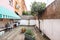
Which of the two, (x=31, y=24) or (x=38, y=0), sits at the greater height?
(x=38, y=0)

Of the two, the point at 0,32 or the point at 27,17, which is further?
the point at 27,17

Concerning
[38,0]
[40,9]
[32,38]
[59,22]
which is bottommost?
[32,38]

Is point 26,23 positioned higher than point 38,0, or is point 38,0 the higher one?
point 38,0

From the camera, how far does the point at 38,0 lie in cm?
2042

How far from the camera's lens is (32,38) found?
1032 cm

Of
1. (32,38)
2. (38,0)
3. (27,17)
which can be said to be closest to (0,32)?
(32,38)

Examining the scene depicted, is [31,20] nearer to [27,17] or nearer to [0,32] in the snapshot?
[27,17]

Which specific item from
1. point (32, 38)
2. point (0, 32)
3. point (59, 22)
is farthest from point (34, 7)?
point (59, 22)

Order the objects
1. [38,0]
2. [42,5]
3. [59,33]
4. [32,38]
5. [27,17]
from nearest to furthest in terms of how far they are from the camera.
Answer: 1. [59,33]
2. [32,38]
3. [42,5]
4. [38,0]
5. [27,17]

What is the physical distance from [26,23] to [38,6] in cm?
1841

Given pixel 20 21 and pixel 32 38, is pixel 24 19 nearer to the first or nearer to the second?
pixel 20 21

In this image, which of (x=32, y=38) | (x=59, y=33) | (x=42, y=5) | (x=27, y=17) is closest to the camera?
(x=59, y=33)

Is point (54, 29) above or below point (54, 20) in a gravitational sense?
below

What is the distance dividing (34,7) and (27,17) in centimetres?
1697
